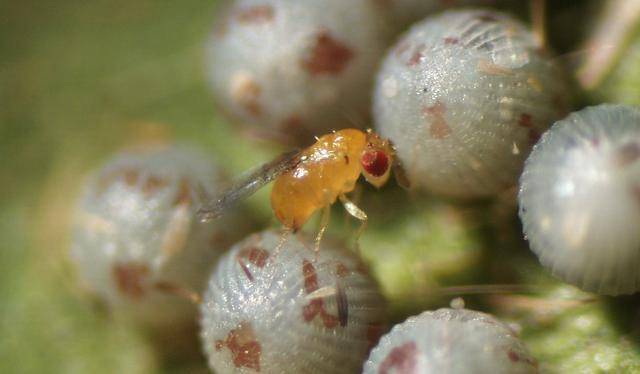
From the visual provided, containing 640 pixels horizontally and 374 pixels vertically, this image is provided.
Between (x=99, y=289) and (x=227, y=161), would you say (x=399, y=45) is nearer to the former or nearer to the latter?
(x=227, y=161)

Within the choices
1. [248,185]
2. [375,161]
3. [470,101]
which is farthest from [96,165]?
[470,101]

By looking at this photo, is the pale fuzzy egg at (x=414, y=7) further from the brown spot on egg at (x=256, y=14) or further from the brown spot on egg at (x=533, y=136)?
the brown spot on egg at (x=533, y=136)

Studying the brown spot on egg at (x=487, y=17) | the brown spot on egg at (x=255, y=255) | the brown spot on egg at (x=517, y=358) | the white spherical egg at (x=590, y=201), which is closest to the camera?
the white spherical egg at (x=590, y=201)

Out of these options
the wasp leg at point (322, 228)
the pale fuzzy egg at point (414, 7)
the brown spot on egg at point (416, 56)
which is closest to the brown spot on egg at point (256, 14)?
the pale fuzzy egg at point (414, 7)

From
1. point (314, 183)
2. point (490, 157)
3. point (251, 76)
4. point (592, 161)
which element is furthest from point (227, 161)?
point (592, 161)

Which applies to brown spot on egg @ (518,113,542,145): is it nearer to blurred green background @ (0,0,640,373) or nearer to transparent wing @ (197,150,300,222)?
blurred green background @ (0,0,640,373)

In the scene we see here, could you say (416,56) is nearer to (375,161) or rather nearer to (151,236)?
(375,161)

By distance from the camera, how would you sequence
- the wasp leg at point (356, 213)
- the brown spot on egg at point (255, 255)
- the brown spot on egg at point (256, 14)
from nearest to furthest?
the brown spot on egg at point (255, 255)
the wasp leg at point (356, 213)
the brown spot on egg at point (256, 14)
